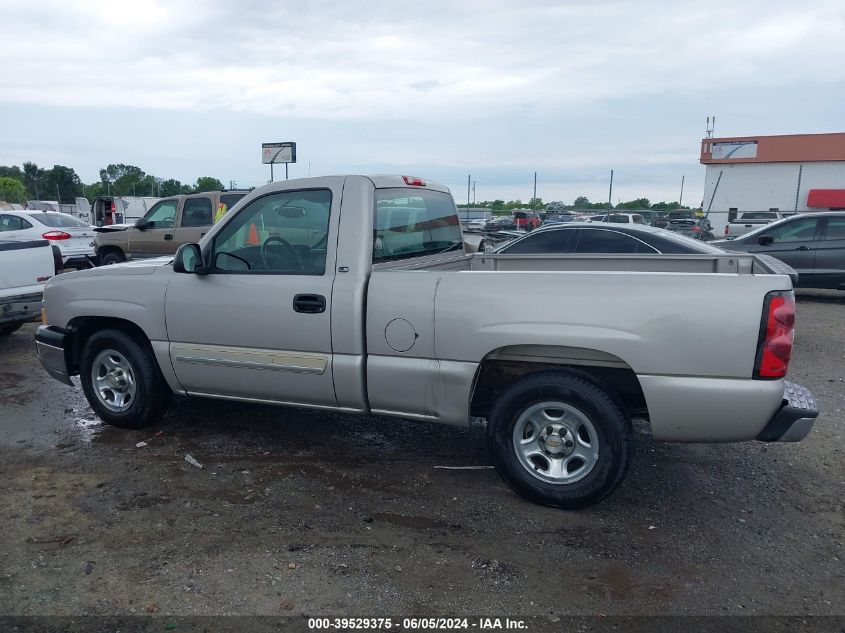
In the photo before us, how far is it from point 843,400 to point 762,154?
38312mm

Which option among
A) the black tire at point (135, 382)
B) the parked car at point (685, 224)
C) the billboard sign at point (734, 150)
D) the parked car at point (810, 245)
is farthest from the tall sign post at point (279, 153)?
the billboard sign at point (734, 150)

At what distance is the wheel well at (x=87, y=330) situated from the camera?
16.5ft

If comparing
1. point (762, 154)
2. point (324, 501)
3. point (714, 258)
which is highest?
point (762, 154)

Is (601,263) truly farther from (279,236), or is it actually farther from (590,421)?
(279,236)

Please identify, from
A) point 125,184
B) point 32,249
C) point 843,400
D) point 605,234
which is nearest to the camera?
point 843,400

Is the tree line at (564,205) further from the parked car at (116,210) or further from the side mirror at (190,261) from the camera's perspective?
the side mirror at (190,261)

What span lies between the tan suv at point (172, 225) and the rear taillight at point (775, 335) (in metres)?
10.6

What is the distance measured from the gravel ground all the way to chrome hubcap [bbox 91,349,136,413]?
10.0 inches

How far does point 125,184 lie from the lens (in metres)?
68.8

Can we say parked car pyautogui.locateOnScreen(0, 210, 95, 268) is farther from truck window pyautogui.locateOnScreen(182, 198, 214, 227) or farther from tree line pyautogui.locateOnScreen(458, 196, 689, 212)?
tree line pyautogui.locateOnScreen(458, 196, 689, 212)

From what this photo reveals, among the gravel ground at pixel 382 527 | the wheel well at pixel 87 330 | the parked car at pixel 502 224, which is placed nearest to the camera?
the gravel ground at pixel 382 527

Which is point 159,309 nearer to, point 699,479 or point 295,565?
point 295,565

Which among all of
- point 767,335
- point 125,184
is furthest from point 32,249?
point 125,184

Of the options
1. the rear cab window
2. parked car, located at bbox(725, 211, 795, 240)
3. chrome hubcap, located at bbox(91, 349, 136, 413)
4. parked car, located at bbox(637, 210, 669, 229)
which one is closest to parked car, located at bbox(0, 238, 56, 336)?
chrome hubcap, located at bbox(91, 349, 136, 413)
